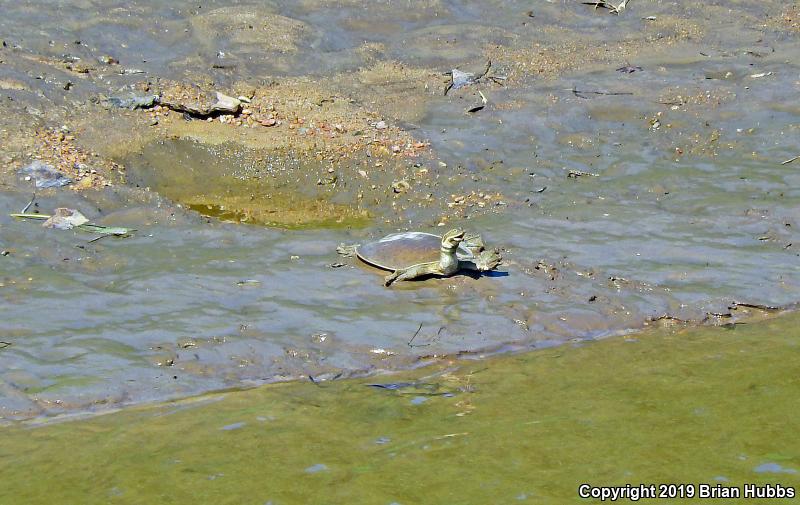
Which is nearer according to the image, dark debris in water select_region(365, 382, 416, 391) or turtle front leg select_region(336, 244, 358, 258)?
dark debris in water select_region(365, 382, 416, 391)

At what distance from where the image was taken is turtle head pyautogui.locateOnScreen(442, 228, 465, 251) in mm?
6738

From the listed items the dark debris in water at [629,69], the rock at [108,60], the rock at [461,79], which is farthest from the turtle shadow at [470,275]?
the rock at [108,60]

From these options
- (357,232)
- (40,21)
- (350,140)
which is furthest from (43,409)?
(40,21)

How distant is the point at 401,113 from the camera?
10391 millimetres

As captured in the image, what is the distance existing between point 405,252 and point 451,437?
242 centimetres

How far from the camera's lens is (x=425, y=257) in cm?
702

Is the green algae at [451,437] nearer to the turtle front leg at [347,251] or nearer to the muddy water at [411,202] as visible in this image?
the muddy water at [411,202]

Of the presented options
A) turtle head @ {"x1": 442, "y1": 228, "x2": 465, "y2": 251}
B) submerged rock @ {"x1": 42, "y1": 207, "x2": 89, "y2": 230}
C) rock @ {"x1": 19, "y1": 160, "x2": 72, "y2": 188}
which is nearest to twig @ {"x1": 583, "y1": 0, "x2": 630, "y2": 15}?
turtle head @ {"x1": 442, "y1": 228, "x2": 465, "y2": 251}

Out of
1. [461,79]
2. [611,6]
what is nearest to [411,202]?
[461,79]

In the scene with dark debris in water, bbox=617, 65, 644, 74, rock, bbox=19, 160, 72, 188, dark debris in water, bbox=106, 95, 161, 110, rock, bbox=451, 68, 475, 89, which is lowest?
rock, bbox=19, 160, 72, 188

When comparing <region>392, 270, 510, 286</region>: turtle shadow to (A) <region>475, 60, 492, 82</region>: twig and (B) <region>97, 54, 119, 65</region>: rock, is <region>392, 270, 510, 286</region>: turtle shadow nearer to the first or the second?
(A) <region>475, 60, 492, 82</region>: twig

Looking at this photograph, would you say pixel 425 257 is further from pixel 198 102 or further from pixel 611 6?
pixel 611 6

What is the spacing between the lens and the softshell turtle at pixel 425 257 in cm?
692

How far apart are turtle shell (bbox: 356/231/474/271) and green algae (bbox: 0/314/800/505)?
1133 mm
